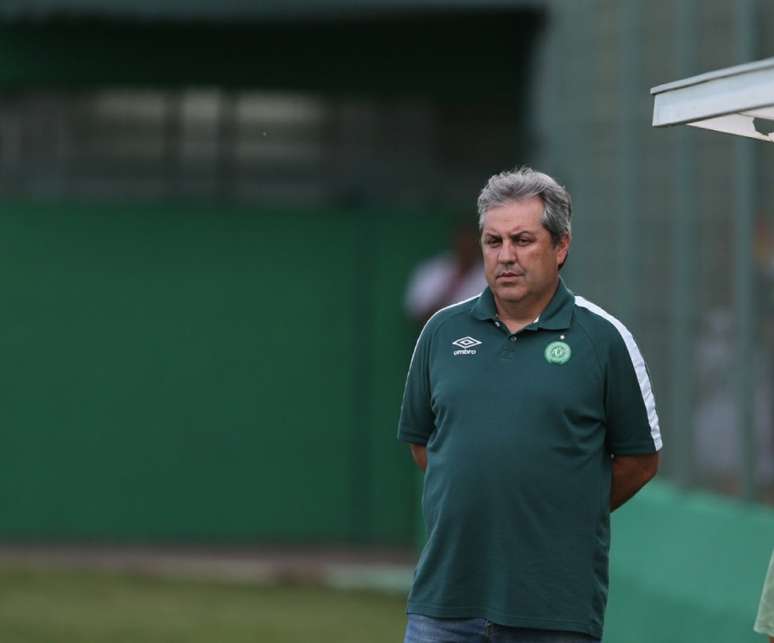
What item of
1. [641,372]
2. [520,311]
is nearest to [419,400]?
[520,311]

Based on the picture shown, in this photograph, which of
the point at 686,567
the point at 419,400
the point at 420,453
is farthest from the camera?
the point at 686,567

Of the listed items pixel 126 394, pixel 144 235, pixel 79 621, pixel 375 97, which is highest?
pixel 375 97

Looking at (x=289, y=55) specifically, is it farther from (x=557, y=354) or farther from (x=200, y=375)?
(x=557, y=354)

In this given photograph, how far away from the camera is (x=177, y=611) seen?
12.1 meters

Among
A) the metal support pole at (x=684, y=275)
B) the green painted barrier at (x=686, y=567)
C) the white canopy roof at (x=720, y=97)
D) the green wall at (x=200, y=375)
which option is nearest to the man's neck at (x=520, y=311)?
the white canopy roof at (x=720, y=97)

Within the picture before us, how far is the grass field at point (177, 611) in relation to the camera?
11180mm

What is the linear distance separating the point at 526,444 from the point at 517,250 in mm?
545

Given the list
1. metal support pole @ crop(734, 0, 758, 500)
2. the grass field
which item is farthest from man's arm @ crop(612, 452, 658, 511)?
the grass field

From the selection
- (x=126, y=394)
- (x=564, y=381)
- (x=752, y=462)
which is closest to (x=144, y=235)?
(x=126, y=394)

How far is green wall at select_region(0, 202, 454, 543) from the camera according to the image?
1513cm

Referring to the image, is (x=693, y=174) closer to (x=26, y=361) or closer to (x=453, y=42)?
(x=453, y=42)

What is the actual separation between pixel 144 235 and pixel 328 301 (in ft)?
4.72

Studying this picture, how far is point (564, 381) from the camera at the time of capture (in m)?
5.68

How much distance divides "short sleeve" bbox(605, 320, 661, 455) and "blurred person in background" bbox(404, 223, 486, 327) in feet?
27.1
